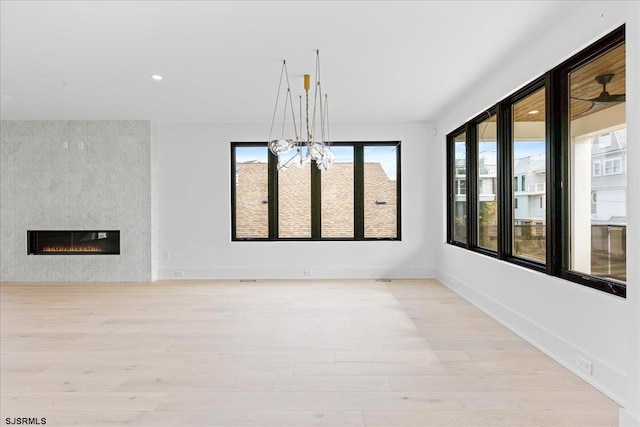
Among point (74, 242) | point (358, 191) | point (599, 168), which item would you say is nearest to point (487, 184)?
point (599, 168)

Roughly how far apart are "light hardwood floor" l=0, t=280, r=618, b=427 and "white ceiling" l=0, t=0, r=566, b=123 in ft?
8.83

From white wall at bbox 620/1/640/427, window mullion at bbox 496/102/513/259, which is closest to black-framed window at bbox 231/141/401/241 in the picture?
window mullion at bbox 496/102/513/259

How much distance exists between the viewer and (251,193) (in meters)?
6.77

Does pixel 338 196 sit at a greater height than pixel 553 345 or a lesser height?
greater

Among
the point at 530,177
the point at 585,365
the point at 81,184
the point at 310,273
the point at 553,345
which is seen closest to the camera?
the point at 585,365

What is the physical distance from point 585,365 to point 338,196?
460 cm

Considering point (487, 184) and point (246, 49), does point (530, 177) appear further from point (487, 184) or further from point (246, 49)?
point (246, 49)

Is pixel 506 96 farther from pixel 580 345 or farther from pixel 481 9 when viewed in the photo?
pixel 580 345

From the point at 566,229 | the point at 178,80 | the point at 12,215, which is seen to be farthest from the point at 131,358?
the point at 12,215

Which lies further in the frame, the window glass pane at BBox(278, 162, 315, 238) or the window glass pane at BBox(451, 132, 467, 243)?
the window glass pane at BBox(278, 162, 315, 238)

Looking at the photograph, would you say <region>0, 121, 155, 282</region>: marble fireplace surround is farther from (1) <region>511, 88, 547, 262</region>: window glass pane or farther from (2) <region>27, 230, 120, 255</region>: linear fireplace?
(1) <region>511, 88, 547, 262</region>: window glass pane

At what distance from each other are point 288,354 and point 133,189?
182 inches

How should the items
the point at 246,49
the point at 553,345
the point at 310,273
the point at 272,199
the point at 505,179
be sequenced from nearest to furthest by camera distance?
the point at 553,345 → the point at 246,49 → the point at 505,179 → the point at 310,273 → the point at 272,199

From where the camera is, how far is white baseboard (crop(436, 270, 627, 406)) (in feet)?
7.94
